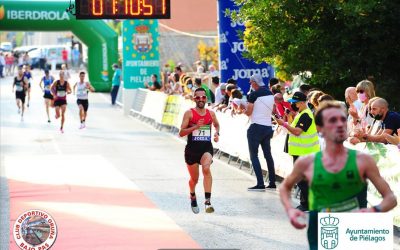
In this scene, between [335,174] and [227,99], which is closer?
[335,174]

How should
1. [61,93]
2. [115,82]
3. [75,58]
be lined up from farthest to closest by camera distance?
[75,58], [115,82], [61,93]

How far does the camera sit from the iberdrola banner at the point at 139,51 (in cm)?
3706

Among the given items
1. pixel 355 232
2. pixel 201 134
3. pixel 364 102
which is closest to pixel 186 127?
pixel 201 134

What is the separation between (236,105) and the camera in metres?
20.9

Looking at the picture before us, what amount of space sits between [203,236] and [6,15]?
3107cm

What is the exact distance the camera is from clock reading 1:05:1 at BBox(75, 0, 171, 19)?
57.3ft

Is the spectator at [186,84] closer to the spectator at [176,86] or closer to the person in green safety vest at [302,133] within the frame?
the spectator at [176,86]

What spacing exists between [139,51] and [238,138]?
658 inches

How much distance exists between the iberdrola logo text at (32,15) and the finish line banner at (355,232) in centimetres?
3384

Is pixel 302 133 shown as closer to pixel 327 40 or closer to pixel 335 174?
pixel 327 40

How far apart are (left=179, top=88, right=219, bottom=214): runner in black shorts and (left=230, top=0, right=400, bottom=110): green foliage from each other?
4690 millimetres

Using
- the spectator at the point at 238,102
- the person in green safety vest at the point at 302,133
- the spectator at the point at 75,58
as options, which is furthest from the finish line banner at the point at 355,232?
the spectator at the point at 75,58

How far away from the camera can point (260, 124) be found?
17109 mm

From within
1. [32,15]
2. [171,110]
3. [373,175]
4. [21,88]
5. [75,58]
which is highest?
[32,15]
